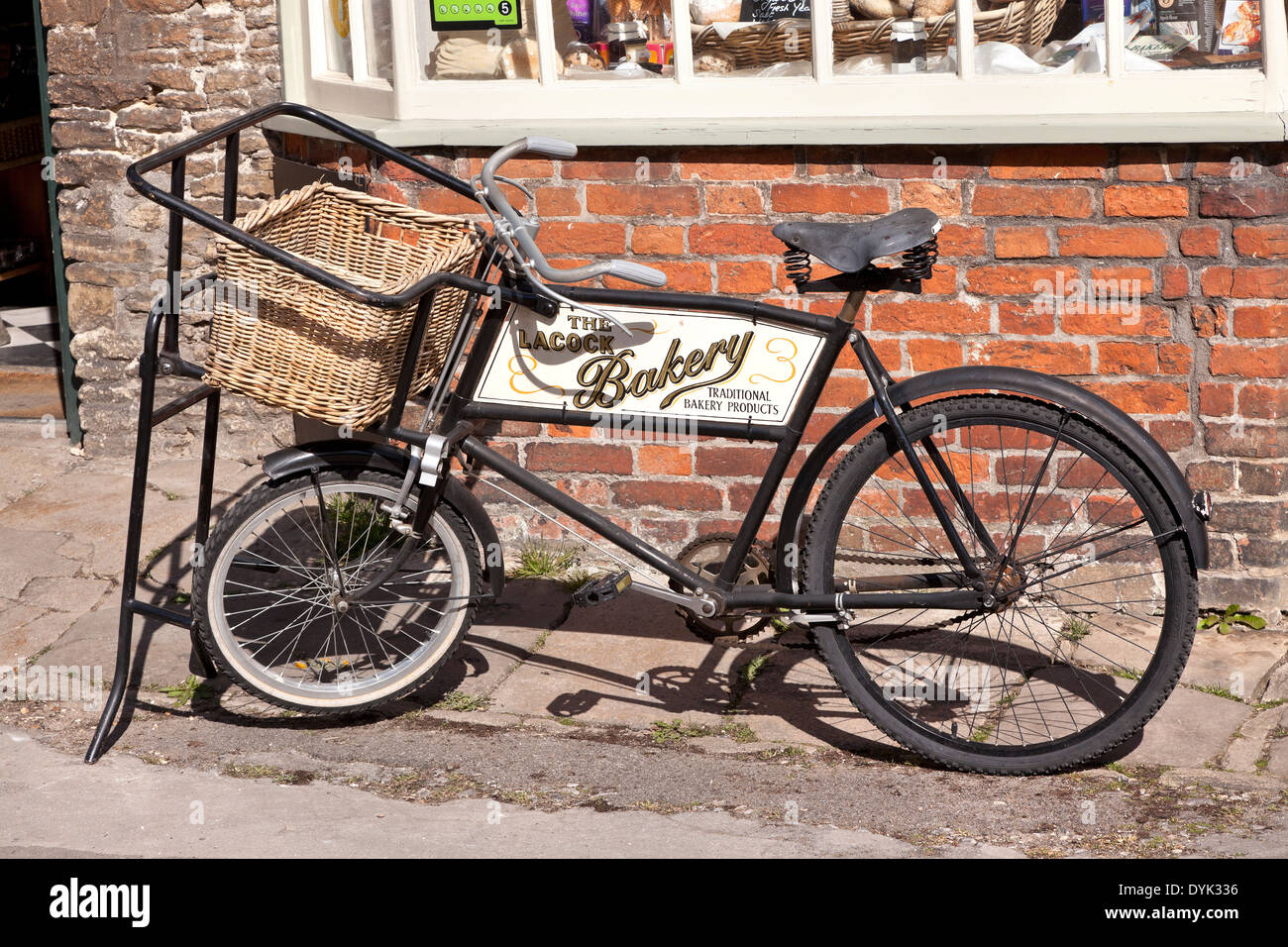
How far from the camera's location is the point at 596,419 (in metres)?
3.65

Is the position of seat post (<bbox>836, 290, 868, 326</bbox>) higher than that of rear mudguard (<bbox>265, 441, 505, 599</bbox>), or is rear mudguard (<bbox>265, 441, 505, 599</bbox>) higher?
seat post (<bbox>836, 290, 868, 326</bbox>)

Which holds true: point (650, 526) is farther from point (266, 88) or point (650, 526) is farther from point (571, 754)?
point (266, 88)

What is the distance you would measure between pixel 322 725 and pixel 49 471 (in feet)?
8.49

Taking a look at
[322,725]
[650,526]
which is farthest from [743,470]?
[322,725]

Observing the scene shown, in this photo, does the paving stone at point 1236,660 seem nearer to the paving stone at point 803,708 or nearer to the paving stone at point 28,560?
the paving stone at point 803,708

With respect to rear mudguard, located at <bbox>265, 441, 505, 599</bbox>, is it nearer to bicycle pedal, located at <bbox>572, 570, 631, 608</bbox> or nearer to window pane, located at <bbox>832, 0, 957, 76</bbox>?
bicycle pedal, located at <bbox>572, 570, 631, 608</bbox>

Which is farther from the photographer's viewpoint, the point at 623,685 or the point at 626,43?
the point at 626,43

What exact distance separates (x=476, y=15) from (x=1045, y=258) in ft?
6.67

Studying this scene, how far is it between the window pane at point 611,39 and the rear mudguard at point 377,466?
1.64 m

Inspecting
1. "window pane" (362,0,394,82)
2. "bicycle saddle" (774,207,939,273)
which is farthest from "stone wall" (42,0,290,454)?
"bicycle saddle" (774,207,939,273)

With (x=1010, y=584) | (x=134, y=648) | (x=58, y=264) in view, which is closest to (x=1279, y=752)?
(x=1010, y=584)

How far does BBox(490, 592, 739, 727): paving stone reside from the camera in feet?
13.4

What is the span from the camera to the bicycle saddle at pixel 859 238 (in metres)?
3.38

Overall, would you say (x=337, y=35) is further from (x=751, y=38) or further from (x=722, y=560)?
(x=722, y=560)
